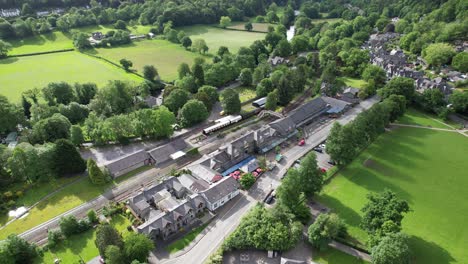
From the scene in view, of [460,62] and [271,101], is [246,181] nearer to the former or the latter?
[271,101]

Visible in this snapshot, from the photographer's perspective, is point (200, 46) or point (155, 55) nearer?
point (200, 46)

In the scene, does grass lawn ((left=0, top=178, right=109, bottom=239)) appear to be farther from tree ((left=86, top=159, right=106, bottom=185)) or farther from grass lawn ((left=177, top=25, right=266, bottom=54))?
grass lawn ((left=177, top=25, right=266, bottom=54))

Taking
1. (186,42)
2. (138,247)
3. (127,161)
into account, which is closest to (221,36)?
(186,42)

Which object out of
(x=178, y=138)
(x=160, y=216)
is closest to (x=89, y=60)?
(x=178, y=138)

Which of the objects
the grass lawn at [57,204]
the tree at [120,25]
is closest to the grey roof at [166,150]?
the grass lawn at [57,204]

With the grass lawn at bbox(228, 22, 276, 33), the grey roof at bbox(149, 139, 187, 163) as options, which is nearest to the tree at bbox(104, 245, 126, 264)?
the grey roof at bbox(149, 139, 187, 163)
